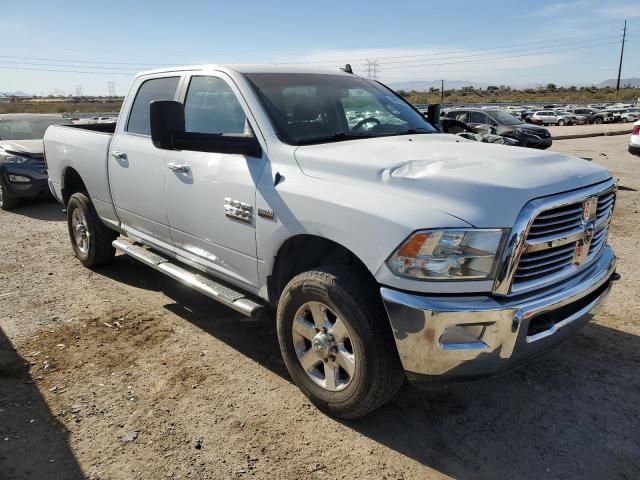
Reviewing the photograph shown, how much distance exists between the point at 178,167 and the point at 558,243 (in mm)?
2525

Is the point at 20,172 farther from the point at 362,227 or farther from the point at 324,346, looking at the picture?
the point at 362,227

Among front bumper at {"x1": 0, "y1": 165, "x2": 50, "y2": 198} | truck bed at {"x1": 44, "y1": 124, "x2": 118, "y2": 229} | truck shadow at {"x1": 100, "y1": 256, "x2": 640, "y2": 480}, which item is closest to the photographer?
truck shadow at {"x1": 100, "y1": 256, "x2": 640, "y2": 480}

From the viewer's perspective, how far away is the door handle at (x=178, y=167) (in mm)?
3678

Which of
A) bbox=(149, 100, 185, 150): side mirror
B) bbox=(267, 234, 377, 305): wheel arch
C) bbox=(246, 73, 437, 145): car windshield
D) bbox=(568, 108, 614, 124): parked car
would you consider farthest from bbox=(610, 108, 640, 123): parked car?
bbox=(149, 100, 185, 150): side mirror

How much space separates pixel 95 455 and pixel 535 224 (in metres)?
2.51

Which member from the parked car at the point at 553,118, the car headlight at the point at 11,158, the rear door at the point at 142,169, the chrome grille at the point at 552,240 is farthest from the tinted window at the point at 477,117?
the parked car at the point at 553,118

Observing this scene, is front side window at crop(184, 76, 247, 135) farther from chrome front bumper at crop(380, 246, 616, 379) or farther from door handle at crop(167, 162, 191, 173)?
chrome front bumper at crop(380, 246, 616, 379)

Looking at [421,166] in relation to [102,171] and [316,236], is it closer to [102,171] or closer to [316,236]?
[316,236]

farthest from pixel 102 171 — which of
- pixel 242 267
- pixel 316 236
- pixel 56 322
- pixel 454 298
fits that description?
pixel 454 298

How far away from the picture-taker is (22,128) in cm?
1024

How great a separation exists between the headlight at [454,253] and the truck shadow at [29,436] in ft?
6.49

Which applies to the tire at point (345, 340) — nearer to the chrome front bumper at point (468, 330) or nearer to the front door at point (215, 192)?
the chrome front bumper at point (468, 330)

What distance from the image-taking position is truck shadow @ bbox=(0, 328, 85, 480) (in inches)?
104

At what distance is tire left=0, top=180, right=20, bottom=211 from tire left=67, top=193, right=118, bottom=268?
411 cm
